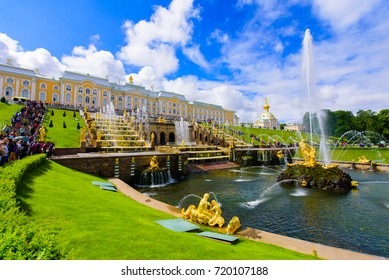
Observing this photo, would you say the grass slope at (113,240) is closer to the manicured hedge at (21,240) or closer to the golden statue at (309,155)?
the manicured hedge at (21,240)

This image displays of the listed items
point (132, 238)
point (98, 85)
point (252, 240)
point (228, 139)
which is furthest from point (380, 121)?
point (98, 85)

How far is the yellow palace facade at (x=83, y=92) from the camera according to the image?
62.0 meters

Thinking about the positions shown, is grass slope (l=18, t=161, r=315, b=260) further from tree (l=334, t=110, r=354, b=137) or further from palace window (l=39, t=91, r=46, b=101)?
tree (l=334, t=110, r=354, b=137)

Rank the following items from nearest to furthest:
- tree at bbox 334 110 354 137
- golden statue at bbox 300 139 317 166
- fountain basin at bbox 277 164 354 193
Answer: fountain basin at bbox 277 164 354 193 < golden statue at bbox 300 139 317 166 < tree at bbox 334 110 354 137

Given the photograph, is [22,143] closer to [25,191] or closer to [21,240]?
[25,191]

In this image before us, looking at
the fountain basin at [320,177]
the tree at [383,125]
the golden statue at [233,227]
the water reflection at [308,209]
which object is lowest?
the water reflection at [308,209]

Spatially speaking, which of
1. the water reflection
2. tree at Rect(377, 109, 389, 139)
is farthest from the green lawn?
tree at Rect(377, 109, 389, 139)

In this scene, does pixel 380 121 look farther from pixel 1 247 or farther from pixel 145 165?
pixel 1 247

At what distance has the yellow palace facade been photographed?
62.0 meters

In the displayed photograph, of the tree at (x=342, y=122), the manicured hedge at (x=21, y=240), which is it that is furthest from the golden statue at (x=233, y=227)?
the tree at (x=342, y=122)

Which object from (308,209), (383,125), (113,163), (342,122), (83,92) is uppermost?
(83,92)

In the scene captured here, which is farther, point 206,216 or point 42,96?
point 42,96

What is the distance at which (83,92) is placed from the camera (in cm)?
7112

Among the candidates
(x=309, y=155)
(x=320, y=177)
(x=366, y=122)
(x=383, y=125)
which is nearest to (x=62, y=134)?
(x=309, y=155)
